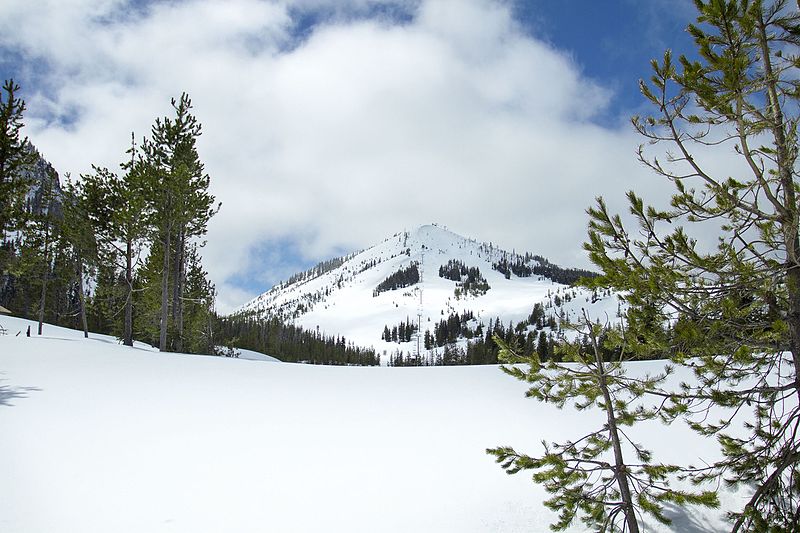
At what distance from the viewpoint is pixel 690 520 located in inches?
203

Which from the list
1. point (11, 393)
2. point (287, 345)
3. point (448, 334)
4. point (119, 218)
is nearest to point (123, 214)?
point (119, 218)

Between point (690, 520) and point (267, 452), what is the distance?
5.54 m

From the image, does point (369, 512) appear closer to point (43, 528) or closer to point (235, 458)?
point (235, 458)

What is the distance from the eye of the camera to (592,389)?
427cm

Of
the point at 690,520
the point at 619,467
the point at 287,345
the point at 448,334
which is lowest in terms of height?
the point at 287,345

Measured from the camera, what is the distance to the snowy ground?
4309 millimetres

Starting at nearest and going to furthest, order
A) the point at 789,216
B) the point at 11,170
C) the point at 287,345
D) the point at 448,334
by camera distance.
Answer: the point at 789,216
the point at 11,170
the point at 287,345
the point at 448,334

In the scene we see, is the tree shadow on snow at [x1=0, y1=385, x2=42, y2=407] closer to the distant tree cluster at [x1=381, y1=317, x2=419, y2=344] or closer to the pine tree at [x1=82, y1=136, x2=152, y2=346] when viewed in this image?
the pine tree at [x1=82, y1=136, x2=152, y2=346]

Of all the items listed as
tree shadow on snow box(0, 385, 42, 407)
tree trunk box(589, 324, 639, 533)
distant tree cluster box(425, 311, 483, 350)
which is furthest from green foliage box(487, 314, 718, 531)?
distant tree cluster box(425, 311, 483, 350)

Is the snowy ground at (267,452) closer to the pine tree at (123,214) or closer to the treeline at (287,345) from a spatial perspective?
the pine tree at (123,214)

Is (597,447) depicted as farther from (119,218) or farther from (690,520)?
(119,218)

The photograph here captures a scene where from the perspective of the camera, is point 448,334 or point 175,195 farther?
point 448,334

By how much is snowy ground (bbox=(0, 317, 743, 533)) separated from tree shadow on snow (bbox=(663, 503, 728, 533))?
2 cm

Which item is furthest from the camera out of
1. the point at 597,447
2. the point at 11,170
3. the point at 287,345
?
the point at 287,345
